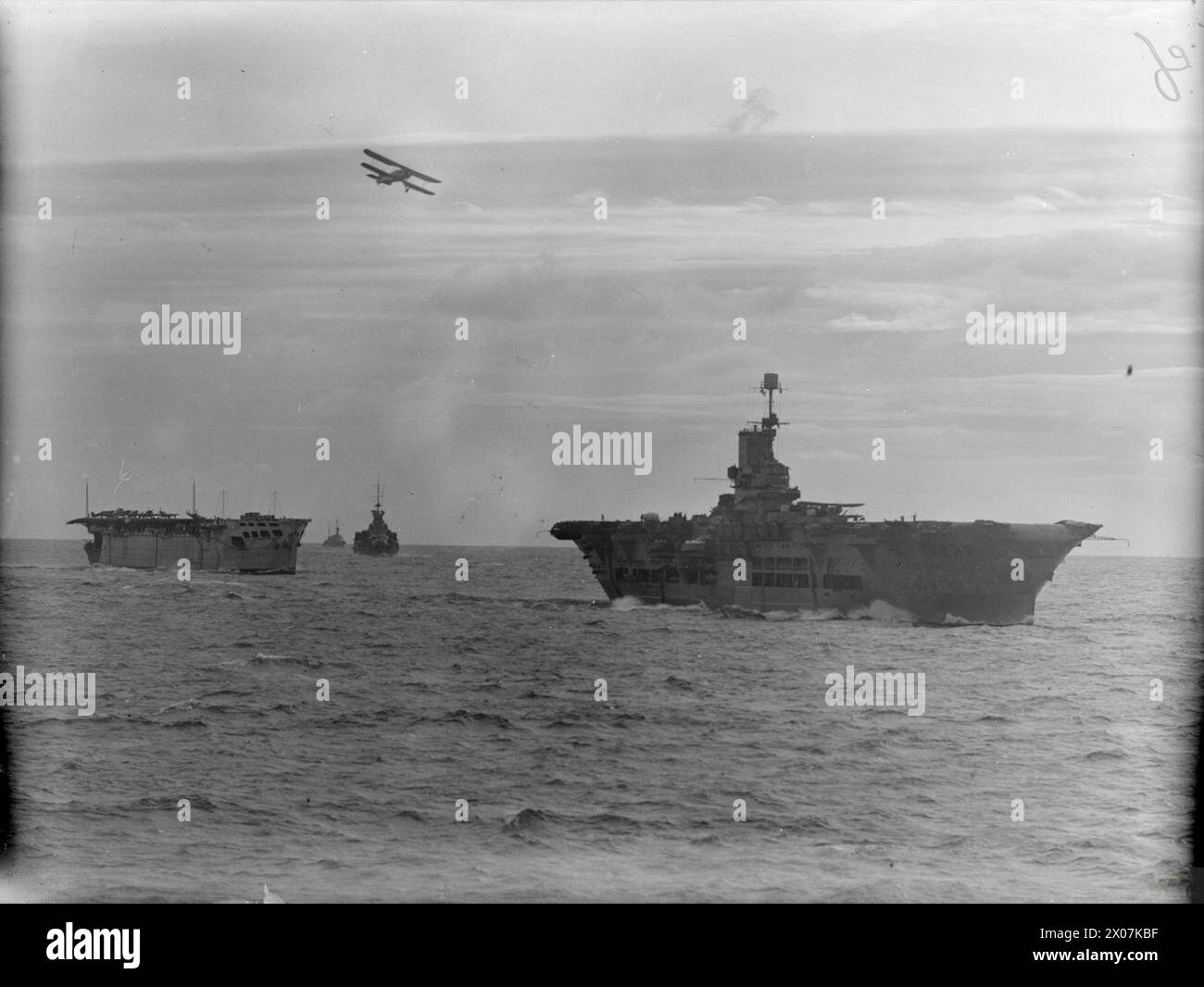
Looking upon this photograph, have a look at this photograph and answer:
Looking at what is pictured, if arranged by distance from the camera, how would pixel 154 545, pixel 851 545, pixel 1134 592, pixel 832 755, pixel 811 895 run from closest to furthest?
pixel 811 895 < pixel 832 755 < pixel 851 545 < pixel 154 545 < pixel 1134 592

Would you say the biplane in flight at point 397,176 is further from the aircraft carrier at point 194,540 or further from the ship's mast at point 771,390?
the aircraft carrier at point 194,540

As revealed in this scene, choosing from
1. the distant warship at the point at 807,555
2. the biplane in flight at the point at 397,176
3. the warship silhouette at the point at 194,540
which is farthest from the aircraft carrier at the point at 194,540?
the biplane in flight at the point at 397,176

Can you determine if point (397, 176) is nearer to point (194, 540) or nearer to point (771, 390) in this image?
point (771, 390)

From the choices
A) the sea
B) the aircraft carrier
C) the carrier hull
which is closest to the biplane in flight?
the sea

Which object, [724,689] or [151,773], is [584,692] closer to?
[724,689]

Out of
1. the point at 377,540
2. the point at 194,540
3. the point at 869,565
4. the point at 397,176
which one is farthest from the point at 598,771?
the point at 377,540
